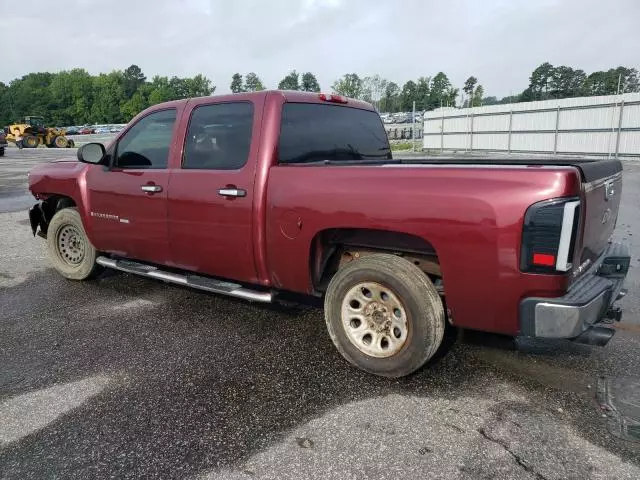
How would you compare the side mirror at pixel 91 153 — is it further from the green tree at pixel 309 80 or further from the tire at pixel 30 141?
the green tree at pixel 309 80

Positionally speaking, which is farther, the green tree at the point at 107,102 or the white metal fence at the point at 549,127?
the green tree at the point at 107,102

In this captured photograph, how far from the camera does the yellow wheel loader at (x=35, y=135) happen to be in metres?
37.8

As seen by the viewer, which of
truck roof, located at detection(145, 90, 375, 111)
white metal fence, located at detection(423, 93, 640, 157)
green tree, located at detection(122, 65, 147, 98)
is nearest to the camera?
truck roof, located at detection(145, 90, 375, 111)

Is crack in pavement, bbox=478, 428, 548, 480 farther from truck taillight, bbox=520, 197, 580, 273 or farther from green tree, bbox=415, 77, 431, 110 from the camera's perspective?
green tree, bbox=415, 77, 431, 110

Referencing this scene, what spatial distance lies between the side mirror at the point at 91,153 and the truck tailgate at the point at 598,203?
4096 mm

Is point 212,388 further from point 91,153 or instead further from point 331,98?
point 91,153

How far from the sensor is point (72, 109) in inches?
4508

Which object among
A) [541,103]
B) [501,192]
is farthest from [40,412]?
[541,103]

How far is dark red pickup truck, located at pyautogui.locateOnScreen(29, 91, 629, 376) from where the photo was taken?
2646 millimetres

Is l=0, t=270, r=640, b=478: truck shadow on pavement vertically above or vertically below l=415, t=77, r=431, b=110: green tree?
below

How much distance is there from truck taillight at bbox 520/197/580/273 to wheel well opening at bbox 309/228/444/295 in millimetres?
564

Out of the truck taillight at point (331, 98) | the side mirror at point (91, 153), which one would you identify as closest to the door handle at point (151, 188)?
the side mirror at point (91, 153)

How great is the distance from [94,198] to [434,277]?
3.45 metres

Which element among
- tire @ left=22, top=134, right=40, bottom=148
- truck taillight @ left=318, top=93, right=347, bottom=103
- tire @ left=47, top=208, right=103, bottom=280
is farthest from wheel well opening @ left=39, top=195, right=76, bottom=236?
tire @ left=22, top=134, right=40, bottom=148
